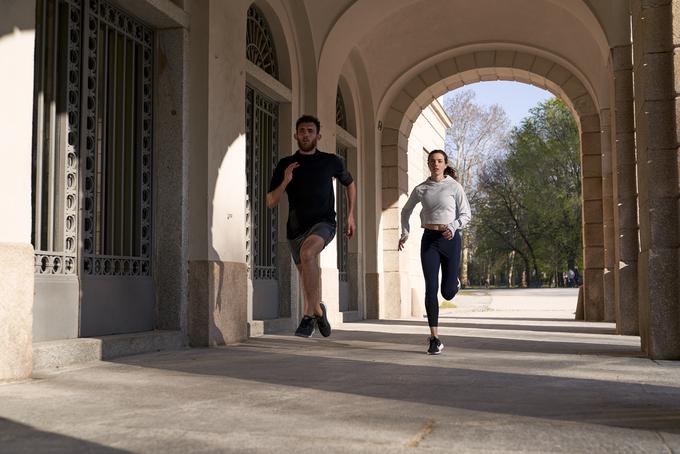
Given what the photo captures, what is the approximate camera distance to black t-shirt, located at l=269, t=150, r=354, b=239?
22.7 ft

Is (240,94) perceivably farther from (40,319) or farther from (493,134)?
(493,134)

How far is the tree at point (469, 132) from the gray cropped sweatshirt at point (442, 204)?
122 ft

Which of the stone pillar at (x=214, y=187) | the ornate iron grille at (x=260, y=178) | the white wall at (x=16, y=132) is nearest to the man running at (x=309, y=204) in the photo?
the stone pillar at (x=214, y=187)

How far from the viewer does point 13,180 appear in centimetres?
493

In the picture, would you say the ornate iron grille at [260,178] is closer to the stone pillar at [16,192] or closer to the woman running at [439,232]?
the woman running at [439,232]

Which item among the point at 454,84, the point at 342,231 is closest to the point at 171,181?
the point at 342,231

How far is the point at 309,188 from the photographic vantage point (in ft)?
22.7

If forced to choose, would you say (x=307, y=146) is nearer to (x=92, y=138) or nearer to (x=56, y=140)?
(x=92, y=138)

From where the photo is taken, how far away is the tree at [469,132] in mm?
43875

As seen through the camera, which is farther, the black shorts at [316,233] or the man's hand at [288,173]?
the black shorts at [316,233]

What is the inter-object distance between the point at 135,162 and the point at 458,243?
3053 millimetres

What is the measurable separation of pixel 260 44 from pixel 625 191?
498 centimetres

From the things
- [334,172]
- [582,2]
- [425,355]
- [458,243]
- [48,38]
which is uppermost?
[582,2]

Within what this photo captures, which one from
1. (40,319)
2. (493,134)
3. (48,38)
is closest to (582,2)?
(48,38)
